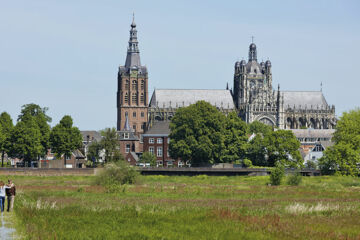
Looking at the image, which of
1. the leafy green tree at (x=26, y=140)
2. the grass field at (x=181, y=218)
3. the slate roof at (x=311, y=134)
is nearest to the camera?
the grass field at (x=181, y=218)

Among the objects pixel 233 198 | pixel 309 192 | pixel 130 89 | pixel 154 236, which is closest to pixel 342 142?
pixel 309 192

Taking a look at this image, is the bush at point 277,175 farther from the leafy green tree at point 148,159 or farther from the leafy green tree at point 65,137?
the leafy green tree at point 148,159

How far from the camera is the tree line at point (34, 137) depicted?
4190 inches

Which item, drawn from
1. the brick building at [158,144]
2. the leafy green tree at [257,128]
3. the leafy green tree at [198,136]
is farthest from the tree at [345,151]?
the leafy green tree at [257,128]

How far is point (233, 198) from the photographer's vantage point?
54.1 m

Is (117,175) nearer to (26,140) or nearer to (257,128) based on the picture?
(26,140)

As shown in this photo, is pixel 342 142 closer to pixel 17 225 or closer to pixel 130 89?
pixel 17 225

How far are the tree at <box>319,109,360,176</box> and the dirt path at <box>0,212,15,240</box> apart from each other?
69.4 m

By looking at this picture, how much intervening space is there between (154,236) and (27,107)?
350ft

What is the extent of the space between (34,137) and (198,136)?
27.1 meters

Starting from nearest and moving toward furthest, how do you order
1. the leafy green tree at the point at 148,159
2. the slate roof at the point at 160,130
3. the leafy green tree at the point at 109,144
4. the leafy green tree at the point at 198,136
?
the leafy green tree at the point at 198,136
the leafy green tree at the point at 109,144
the leafy green tree at the point at 148,159
the slate roof at the point at 160,130

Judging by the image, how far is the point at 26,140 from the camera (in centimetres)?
10612

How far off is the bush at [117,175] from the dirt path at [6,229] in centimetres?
3219

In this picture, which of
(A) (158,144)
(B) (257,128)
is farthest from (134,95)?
(A) (158,144)
